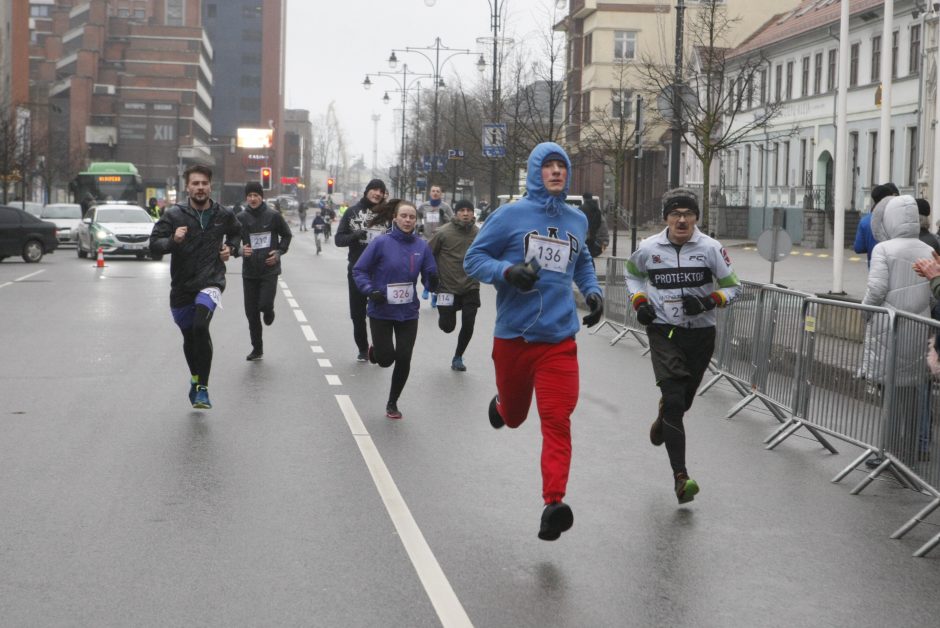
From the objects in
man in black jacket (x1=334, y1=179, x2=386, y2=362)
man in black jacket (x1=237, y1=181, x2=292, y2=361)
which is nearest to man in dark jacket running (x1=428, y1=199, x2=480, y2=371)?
man in black jacket (x1=334, y1=179, x2=386, y2=362)

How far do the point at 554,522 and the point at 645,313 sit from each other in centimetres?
184

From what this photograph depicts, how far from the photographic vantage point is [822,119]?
2133 inches

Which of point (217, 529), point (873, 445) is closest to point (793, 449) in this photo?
point (873, 445)

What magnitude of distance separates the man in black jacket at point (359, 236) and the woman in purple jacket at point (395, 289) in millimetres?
3175

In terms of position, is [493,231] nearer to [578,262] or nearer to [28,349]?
[578,262]

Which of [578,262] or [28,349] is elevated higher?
[578,262]

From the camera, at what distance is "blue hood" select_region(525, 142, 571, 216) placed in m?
7.35

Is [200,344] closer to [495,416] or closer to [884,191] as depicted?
[495,416]

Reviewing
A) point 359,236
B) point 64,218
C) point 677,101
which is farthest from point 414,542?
point 64,218

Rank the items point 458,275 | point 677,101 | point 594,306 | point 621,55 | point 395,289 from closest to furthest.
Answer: point 594,306, point 395,289, point 458,275, point 677,101, point 621,55

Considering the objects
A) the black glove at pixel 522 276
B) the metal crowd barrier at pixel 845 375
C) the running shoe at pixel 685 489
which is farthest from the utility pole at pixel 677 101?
the black glove at pixel 522 276

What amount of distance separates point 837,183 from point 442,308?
1119cm

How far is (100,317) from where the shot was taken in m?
20.7

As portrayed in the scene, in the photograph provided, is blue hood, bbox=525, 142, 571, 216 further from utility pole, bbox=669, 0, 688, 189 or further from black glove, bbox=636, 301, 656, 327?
utility pole, bbox=669, 0, 688, 189
